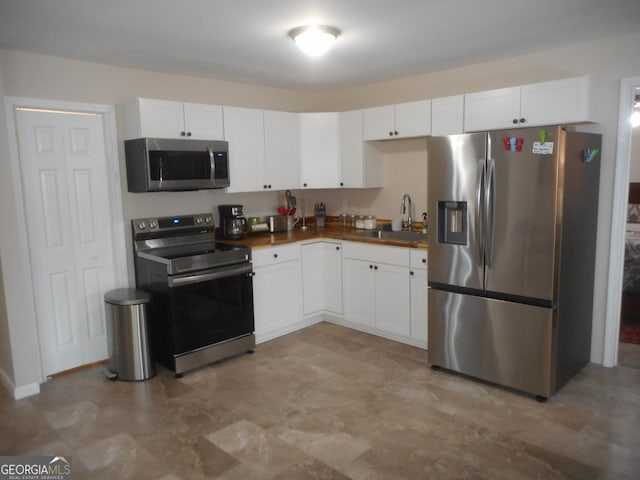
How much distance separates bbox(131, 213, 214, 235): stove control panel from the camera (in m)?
3.95

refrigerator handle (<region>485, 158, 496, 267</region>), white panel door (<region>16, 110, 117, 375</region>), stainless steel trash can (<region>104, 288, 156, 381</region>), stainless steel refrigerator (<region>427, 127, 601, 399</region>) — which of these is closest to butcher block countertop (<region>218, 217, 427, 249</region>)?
stainless steel refrigerator (<region>427, 127, 601, 399</region>)

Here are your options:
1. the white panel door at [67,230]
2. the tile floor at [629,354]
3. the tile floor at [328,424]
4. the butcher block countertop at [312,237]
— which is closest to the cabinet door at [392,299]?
the butcher block countertop at [312,237]

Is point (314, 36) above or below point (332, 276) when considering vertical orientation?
above

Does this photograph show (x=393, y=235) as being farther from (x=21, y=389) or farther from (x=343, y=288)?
(x=21, y=389)

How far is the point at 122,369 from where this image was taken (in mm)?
3580

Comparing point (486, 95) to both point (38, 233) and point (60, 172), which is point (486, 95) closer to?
point (60, 172)

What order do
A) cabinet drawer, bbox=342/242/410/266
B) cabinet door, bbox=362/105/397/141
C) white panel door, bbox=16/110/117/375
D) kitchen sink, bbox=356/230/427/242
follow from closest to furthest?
white panel door, bbox=16/110/117/375 → cabinet drawer, bbox=342/242/410/266 → cabinet door, bbox=362/105/397/141 → kitchen sink, bbox=356/230/427/242

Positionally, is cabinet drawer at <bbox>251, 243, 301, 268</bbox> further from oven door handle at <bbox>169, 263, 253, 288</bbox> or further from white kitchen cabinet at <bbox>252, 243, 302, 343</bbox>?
oven door handle at <bbox>169, 263, 253, 288</bbox>

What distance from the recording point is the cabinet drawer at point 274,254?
415 centimetres

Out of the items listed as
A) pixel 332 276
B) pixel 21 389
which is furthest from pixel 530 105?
pixel 21 389

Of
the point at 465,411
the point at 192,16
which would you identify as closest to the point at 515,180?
the point at 465,411

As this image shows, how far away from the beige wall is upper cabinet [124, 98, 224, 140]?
0.92 feet

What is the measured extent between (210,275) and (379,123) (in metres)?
2.12

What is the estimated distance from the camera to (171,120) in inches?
150
